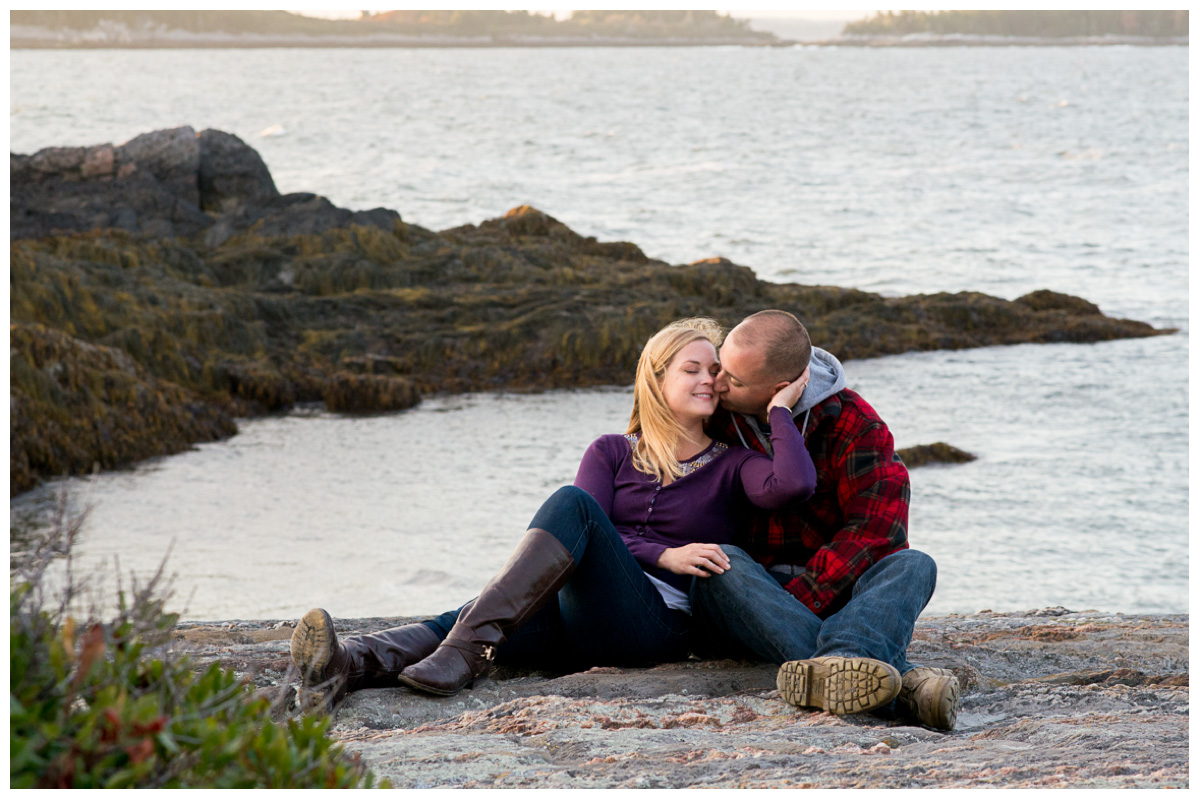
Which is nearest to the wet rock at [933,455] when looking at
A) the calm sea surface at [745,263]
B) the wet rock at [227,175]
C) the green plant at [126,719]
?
the calm sea surface at [745,263]

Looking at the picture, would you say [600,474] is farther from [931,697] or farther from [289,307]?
[289,307]

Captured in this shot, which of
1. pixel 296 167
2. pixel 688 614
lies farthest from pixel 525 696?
pixel 296 167

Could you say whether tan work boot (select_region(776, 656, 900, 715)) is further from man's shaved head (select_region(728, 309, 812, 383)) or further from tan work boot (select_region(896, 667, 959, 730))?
man's shaved head (select_region(728, 309, 812, 383))

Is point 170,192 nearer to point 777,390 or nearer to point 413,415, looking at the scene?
point 413,415

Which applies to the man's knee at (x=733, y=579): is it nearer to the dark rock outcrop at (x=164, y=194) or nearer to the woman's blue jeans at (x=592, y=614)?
the woman's blue jeans at (x=592, y=614)

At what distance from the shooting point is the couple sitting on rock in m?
3.40

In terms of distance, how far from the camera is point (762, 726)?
3232mm

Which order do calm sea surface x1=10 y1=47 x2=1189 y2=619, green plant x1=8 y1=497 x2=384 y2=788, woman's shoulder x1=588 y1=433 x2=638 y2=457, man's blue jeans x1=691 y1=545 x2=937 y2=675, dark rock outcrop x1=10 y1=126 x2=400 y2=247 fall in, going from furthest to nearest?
dark rock outcrop x1=10 y1=126 x2=400 y2=247, calm sea surface x1=10 y1=47 x2=1189 y2=619, woman's shoulder x1=588 y1=433 x2=638 y2=457, man's blue jeans x1=691 y1=545 x2=937 y2=675, green plant x1=8 y1=497 x2=384 y2=788

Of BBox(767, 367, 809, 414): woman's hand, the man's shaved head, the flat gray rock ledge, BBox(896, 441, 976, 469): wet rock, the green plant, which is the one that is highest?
the man's shaved head

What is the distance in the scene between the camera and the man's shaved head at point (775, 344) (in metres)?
3.74

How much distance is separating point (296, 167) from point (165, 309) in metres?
20.2

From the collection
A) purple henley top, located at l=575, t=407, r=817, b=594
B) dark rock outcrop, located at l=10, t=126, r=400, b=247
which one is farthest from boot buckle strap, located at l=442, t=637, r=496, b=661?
dark rock outcrop, located at l=10, t=126, r=400, b=247

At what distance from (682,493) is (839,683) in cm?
91

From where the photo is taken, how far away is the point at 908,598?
11.6 ft
